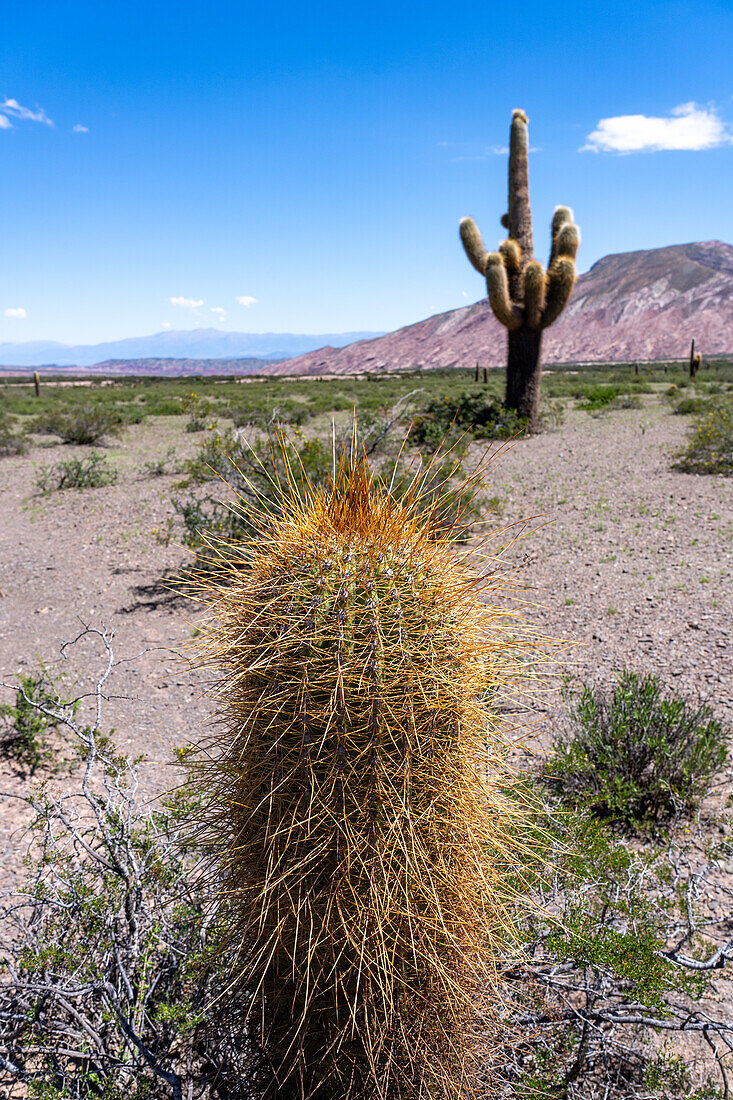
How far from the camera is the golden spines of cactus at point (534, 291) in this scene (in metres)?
15.1

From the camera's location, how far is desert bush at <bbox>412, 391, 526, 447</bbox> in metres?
14.5

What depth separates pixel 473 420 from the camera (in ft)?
54.1

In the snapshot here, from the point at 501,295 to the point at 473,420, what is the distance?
9.19 ft

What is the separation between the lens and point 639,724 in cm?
417

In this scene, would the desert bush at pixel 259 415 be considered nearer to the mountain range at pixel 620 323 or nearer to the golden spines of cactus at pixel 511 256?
the golden spines of cactus at pixel 511 256

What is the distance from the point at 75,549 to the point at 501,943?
811 cm

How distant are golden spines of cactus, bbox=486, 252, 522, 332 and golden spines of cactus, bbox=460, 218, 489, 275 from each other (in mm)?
604

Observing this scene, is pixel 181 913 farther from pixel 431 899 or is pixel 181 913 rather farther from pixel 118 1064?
pixel 431 899

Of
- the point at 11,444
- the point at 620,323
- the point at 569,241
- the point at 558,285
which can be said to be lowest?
the point at 11,444

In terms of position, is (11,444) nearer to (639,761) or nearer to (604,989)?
(639,761)

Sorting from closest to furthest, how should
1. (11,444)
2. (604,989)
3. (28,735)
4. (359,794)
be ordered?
1. (359,794)
2. (604,989)
3. (28,735)
4. (11,444)

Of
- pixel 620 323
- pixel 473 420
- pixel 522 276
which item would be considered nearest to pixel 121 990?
pixel 473 420

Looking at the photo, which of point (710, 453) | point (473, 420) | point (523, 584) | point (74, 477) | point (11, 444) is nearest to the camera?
point (523, 584)

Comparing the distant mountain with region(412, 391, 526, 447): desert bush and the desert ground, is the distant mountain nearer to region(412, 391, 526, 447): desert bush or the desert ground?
region(412, 391, 526, 447): desert bush
